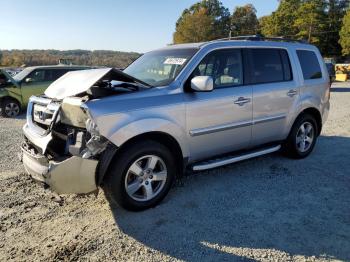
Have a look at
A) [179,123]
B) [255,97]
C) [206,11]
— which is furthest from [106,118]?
[206,11]

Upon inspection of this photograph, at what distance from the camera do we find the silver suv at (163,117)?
392cm

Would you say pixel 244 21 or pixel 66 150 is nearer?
pixel 66 150

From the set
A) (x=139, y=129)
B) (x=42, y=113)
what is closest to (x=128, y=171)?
(x=139, y=129)

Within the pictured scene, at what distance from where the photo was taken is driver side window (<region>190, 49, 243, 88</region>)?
4887mm

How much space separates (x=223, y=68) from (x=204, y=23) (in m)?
60.3

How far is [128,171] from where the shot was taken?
4.15 metres

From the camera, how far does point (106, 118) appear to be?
389 centimetres

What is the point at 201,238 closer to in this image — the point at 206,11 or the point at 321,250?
the point at 321,250

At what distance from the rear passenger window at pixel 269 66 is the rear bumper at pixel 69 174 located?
2684 mm

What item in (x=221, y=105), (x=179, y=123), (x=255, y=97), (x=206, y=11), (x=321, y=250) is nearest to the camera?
(x=321, y=250)

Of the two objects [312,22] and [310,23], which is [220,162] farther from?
[312,22]

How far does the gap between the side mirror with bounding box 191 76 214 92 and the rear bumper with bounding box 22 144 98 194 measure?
4.87ft

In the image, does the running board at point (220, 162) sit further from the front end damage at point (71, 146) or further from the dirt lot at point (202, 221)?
the front end damage at point (71, 146)

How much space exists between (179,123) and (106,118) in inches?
38.5
